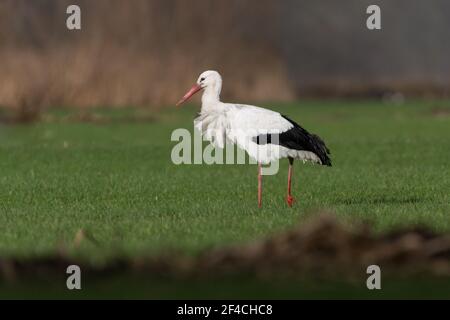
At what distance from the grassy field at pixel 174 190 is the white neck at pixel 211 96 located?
951 millimetres

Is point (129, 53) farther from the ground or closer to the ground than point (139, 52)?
closer to the ground

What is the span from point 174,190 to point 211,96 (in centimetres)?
149

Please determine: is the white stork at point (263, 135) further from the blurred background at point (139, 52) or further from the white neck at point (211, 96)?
the blurred background at point (139, 52)

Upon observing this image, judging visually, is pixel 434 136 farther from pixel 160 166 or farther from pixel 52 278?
pixel 52 278

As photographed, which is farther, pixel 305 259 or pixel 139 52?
pixel 139 52

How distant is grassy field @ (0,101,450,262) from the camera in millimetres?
9383

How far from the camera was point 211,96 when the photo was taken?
1190 centimetres

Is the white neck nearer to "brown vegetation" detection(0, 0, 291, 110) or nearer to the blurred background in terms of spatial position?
the blurred background

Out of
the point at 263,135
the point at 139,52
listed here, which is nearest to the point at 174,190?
the point at 263,135

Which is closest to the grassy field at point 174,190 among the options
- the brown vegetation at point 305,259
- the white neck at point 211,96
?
the brown vegetation at point 305,259

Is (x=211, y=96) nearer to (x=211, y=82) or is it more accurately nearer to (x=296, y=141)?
(x=211, y=82)

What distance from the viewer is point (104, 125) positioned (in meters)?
24.8

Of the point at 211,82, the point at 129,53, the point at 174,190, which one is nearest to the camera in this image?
the point at 211,82
